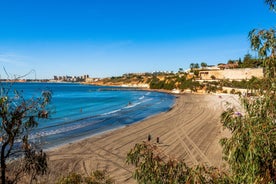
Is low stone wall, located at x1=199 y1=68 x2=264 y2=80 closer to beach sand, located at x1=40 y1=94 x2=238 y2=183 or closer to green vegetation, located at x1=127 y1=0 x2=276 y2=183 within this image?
beach sand, located at x1=40 y1=94 x2=238 y2=183

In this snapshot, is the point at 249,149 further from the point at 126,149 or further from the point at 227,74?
the point at 227,74

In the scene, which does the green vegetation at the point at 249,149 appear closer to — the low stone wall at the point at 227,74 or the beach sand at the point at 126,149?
the beach sand at the point at 126,149

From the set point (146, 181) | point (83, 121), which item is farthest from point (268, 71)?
point (83, 121)

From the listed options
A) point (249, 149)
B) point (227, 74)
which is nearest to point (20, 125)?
point (249, 149)

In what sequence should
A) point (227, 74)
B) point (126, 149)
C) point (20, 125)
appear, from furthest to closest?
point (227, 74)
point (126, 149)
point (20, 125)

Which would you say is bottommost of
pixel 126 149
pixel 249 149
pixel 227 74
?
pixel 126 149

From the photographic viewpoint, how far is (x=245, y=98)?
5.86 metres

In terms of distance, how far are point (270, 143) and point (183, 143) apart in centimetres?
1956

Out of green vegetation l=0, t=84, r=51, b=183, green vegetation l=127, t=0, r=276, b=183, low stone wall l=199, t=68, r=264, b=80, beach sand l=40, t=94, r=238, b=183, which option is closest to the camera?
green vegetation l=127, t=0, r=276, b=183

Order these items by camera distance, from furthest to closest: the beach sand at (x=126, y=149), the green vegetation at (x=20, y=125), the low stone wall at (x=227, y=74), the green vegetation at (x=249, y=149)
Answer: the low stone wall at (x=227, y=74)
the beach sand at (x=126, y=149)
the green vegetation at (x=20, y=125)
the green vegetation at (x=249, y=149)

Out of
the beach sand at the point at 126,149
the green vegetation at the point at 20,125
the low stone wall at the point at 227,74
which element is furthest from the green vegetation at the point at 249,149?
the low stone wall at the point at 227,74

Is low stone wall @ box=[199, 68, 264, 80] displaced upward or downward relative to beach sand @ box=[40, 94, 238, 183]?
upward

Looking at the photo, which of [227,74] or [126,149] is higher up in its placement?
[227,74]

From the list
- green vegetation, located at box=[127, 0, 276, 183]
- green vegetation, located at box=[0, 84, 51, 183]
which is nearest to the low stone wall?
green vegetation, located at box=[127, 0, 276, 183]
